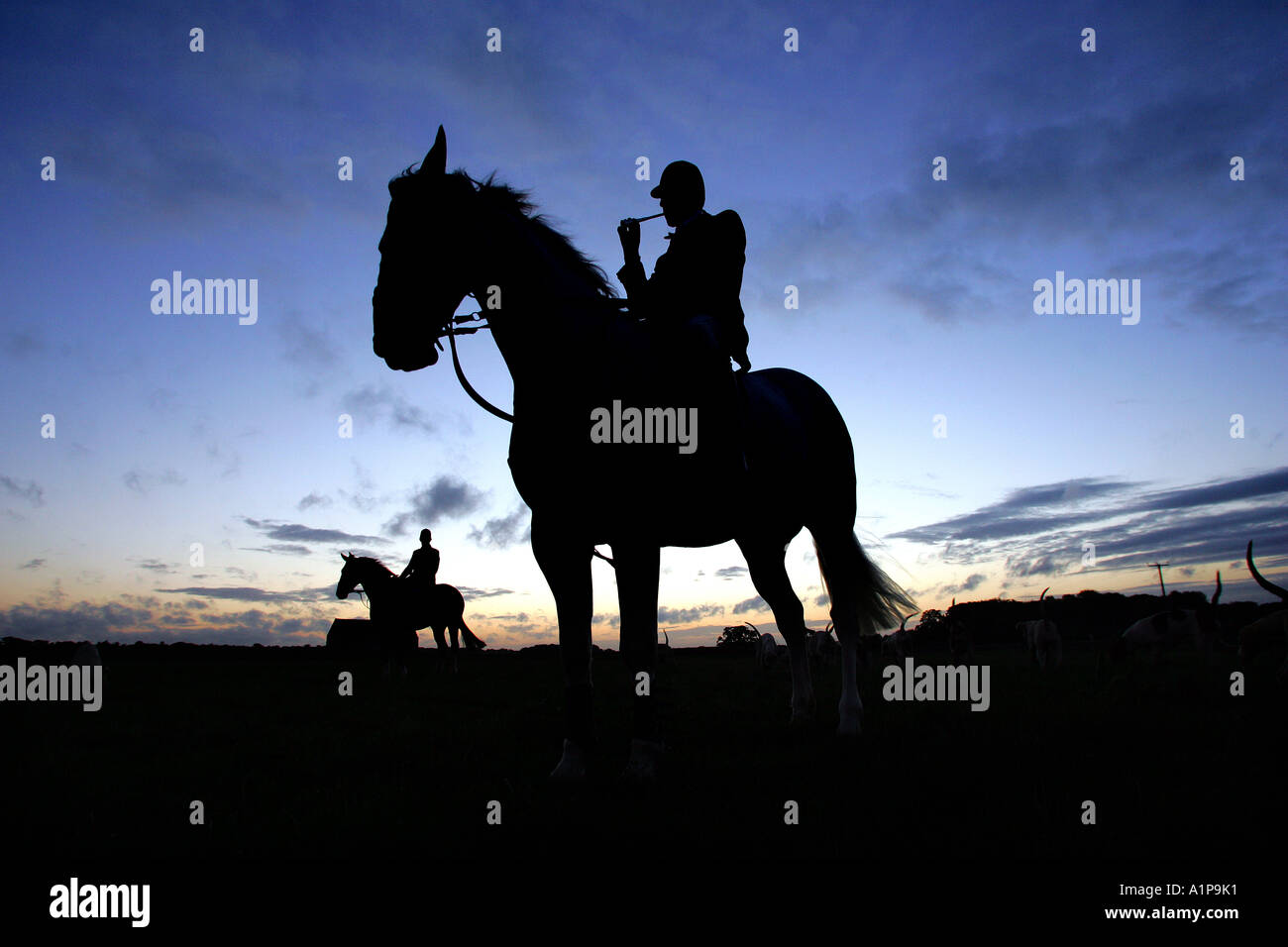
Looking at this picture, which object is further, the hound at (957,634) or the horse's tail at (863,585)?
the hound at (957,634)

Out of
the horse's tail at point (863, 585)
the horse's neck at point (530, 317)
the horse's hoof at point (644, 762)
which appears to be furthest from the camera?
the horse's tail at point (863, 585)

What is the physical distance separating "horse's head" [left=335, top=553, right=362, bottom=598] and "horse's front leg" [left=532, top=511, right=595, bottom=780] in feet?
48.2

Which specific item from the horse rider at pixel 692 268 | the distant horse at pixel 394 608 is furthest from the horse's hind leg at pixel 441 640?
the horse rider at pixel 692 268

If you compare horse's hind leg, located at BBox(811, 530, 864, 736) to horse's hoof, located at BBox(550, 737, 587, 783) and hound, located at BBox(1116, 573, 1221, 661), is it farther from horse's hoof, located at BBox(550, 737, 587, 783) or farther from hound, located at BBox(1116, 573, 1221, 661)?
hound, located at BBox(1116, 573, 1221, 661)

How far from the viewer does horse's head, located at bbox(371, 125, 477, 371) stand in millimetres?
4457

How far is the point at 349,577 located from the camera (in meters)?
17.7

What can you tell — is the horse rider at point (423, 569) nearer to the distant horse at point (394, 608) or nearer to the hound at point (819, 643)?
the distant horse at point (394, 608)

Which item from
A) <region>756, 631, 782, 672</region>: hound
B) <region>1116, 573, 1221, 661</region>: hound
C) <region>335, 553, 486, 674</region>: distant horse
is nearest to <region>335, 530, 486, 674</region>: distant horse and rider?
<region>335, 553, 486, 674</region>: distant horse

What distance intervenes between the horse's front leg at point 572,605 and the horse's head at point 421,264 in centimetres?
140

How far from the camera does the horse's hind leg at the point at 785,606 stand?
22.0 ft

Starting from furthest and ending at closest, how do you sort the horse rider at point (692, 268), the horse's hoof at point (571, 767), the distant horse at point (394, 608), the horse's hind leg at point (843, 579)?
1. the distant horse at point (394, 608)
2. the horse's hind leg at point (843, 579)
3. the horse rider at point (692, 268)
4. the horse's hoof at point (571, 767)

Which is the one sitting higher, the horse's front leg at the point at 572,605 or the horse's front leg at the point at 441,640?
the horse's front leg at the point at 572,605
